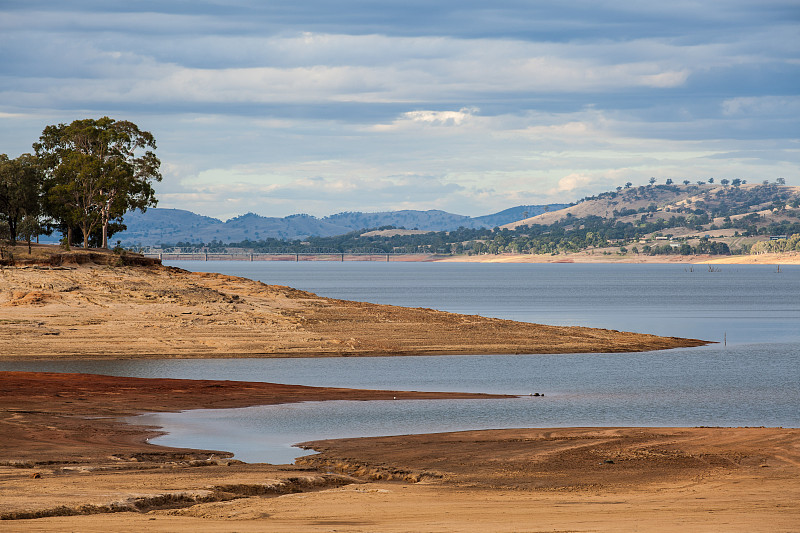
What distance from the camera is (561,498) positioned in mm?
18828

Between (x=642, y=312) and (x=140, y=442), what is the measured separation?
282 ft

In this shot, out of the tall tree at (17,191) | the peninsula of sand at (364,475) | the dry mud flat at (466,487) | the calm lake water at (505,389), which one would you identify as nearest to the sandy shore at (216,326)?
the calm lake water at (505,389)

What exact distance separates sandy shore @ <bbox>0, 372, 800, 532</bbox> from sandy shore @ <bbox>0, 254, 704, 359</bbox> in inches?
806

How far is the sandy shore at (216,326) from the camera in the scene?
52031 millimetres

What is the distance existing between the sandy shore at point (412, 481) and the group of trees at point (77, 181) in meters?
60.2

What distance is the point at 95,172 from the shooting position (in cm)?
8644

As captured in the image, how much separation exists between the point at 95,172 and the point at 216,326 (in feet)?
117

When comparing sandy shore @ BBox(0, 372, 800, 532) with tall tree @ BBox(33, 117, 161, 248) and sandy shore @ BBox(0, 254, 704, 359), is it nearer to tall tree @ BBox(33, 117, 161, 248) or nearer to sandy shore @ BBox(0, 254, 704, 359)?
sandy shore @ BBox(0, 254, 704, 359)

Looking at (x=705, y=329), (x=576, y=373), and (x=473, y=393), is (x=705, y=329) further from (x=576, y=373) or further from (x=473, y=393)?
(x=473, y=393)

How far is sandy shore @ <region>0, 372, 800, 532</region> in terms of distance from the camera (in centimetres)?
1573

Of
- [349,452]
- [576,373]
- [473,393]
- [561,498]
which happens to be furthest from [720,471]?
[576,373]

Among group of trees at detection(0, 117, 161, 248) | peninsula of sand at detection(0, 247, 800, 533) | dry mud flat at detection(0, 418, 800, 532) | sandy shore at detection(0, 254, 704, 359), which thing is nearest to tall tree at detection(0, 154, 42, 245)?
group of trees at detection(0, 117, 161, 248)

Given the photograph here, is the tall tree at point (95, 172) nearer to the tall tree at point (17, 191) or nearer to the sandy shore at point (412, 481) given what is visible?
the tall tree at point (17, 191)

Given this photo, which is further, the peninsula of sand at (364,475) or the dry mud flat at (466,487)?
the peninsula of sand at (364,475)
